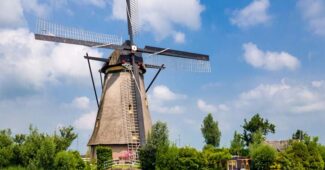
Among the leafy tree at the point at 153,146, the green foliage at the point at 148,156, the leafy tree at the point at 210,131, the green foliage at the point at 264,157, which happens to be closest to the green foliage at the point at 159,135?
the leafy tree at the point at 153,146

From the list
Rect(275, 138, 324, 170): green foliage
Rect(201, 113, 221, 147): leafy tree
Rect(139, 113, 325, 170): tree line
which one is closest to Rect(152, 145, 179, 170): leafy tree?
Rect(139, 113, 325, 170): tree line

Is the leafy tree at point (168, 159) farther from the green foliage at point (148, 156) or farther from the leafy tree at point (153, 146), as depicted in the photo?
the green foliage at point (148, 156)

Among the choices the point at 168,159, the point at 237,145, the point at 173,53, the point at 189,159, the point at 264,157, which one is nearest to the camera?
the point at 168,159

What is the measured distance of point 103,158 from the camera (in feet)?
113

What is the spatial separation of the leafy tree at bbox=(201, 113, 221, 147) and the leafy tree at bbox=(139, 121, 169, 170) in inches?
700

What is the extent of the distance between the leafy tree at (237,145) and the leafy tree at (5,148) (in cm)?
2188

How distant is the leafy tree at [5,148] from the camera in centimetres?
3462

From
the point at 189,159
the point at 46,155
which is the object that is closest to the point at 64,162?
the point at 46,155

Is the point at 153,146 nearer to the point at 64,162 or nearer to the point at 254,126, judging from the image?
the point at 64,162

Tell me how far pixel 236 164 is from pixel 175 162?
744 centimetres

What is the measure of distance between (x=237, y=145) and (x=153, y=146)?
19757 mm

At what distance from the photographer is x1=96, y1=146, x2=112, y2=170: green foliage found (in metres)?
34.4

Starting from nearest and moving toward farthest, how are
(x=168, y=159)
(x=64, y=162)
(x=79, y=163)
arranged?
1. (x=64, y=162)
2. (x=168, y=159)
3. (x=79, y=163)

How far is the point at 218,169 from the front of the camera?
1357 inches
